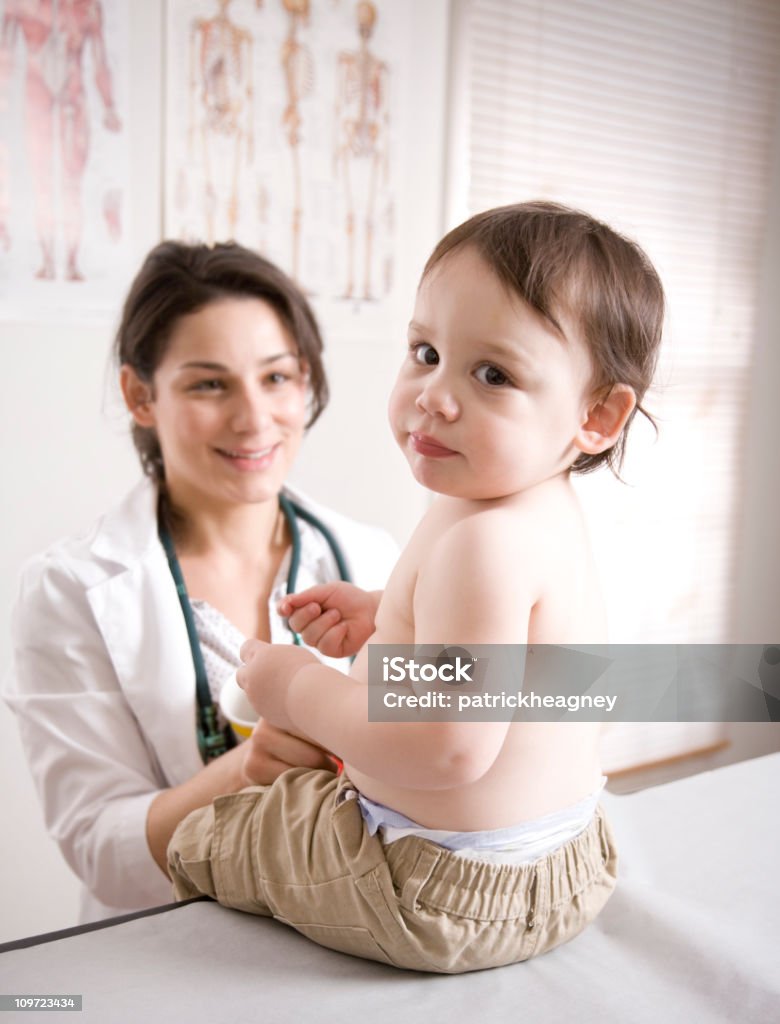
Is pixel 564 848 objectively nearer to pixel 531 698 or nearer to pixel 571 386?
pixel 531 698

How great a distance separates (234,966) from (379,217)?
1.86 m

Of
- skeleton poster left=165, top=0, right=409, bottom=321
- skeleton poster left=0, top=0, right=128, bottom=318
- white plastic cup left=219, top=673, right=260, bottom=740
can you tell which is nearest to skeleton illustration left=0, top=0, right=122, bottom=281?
skeleton poster left=0, top=0, right=128, bottom=318

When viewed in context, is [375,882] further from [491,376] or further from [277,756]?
[491,376]

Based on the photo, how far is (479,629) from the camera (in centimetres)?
61

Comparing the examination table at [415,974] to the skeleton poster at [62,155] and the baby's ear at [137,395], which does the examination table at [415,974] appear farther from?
the skeleton poster at [62,155]

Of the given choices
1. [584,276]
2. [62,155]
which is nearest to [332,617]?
[584,276]

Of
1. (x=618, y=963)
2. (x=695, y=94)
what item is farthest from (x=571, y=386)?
(x=695, y=94)

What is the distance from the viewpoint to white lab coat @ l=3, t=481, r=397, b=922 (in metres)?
1.13

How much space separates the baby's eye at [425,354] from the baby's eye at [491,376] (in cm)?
5

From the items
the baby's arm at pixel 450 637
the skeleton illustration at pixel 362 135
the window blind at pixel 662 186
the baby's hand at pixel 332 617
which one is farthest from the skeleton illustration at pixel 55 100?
the baby's arm at pixel 450 637

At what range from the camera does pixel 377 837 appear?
0.71m

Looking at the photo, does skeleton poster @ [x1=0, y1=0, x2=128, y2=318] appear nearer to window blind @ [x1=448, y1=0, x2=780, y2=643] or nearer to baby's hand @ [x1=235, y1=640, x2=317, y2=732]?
window blind @ [x1=448, y1=0, x2=780, y2=643]

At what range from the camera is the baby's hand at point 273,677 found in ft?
2.37

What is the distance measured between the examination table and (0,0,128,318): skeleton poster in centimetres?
140
